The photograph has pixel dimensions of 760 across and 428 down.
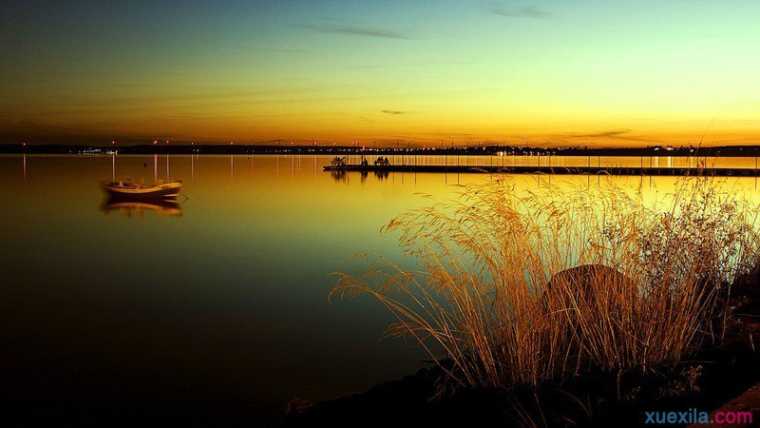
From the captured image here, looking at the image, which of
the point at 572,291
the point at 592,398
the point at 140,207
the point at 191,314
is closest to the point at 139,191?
the point at 140,207

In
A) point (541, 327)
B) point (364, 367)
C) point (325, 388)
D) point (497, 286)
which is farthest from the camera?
point (364, 367)

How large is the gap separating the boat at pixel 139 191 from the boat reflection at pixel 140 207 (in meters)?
0.30

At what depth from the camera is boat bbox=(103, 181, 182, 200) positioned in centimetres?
4816

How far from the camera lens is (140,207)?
152 feet

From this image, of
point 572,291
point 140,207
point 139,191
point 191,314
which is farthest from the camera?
point 139,191

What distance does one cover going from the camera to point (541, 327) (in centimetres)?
627

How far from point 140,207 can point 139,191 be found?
9.15ft

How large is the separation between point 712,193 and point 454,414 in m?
4.36

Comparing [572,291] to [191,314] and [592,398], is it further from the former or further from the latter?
[191,314]

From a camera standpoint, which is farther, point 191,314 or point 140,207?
point 140,207

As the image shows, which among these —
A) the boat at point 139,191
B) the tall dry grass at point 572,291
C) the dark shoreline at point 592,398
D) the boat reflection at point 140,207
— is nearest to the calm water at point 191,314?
the tall dry grass at point 572,291

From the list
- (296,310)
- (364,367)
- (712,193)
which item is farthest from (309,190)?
(712,193)

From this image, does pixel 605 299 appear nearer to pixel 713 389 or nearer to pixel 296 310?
pixel 713 389

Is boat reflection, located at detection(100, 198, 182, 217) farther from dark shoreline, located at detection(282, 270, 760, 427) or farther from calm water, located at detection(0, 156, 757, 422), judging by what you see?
dark shoreline, located at detection(282, 270, 760, 427)
